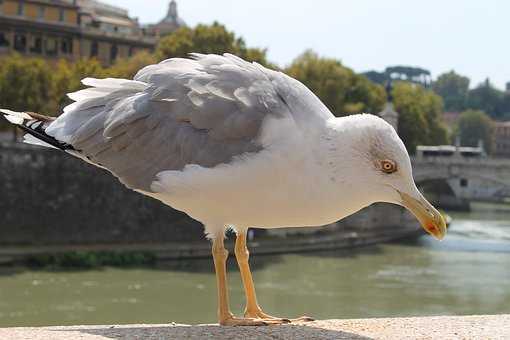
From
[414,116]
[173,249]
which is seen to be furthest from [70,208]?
[414,116]

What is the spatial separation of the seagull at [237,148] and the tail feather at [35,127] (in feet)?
0.03

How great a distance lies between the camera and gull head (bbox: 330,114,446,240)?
3.65 meters

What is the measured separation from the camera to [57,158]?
2464cm

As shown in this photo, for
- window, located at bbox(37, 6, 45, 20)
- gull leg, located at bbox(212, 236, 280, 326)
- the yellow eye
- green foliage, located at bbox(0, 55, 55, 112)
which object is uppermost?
window, located at bbox(37, 6, 45, 20)

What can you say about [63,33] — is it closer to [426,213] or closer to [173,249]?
[173,249]

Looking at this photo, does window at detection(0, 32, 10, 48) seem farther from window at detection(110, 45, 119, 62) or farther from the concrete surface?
the concrete surface

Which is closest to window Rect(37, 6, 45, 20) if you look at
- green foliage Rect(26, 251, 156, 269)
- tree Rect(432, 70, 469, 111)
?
green foliage Rect(26, 251, 156, 269)

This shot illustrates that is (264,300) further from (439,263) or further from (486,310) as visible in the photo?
(439,263)

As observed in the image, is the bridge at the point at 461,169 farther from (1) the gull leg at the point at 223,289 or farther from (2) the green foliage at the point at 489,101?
(2) the green foliage at the point at 489,101

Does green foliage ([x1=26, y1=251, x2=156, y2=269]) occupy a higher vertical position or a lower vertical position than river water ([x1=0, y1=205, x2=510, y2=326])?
higher

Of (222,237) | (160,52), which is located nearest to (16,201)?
(160,52)

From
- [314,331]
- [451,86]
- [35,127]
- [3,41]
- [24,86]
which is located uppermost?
[451,86]

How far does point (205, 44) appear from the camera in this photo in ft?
98.6

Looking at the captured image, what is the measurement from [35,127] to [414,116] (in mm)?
38789
